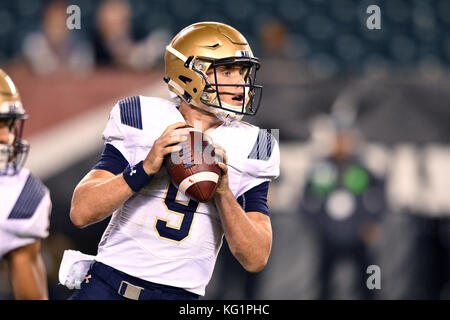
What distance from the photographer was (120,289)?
2.07 m

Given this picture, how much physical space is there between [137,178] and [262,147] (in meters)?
0.47

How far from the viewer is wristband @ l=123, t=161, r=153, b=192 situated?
1.94m

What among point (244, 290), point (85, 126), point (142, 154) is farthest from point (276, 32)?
point (142, 154)

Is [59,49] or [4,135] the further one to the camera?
[59,49]

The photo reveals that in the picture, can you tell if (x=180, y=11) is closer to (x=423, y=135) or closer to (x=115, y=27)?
(x=115, y=27)

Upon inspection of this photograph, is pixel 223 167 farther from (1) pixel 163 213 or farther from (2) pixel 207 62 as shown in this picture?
(2) pixel 207 62

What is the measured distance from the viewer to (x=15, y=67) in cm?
505
